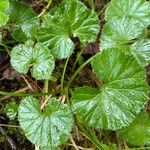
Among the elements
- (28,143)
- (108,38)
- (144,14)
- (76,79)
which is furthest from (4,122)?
(144,14)

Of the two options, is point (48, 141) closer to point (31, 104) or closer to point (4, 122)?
point (31, 104)

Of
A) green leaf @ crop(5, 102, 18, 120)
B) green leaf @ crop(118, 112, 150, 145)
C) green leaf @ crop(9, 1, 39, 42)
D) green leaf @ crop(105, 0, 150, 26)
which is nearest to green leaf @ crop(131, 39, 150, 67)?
green leaf @ crop(105, 0, 150, 26)

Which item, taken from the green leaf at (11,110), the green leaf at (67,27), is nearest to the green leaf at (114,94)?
the green leaf at (67,27)

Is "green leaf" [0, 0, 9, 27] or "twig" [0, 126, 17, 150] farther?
"twig" [0, 126, 17, 150]

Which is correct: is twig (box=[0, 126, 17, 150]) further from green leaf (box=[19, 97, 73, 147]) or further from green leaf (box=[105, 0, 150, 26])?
green leaf (box=[105, 0, 150, 26])

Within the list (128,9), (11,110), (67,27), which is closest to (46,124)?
(11,110)

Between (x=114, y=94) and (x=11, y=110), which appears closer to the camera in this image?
(x=114, y=94)

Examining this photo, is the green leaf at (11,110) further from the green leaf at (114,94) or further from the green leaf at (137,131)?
the green leaf at (137,131)

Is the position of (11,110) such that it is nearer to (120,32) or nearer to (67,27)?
(67,27)
